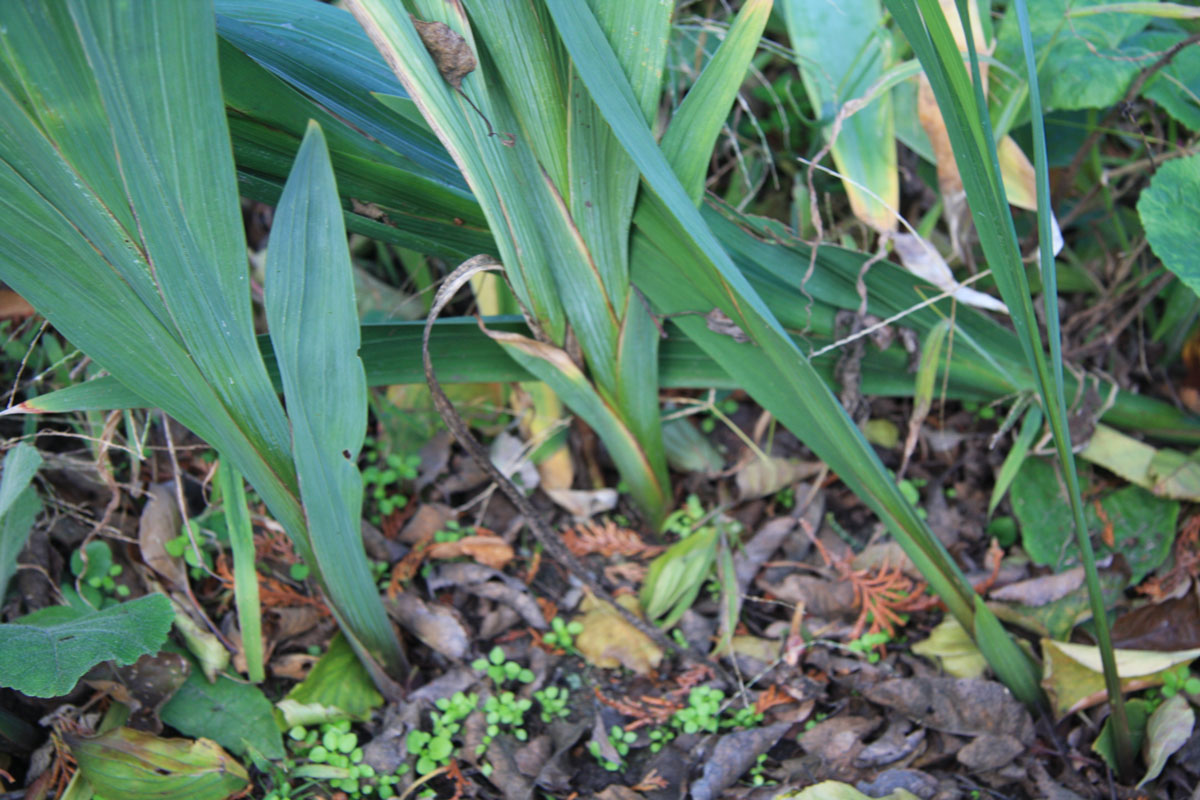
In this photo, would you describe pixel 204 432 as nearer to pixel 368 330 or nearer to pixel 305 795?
pixel 368 330

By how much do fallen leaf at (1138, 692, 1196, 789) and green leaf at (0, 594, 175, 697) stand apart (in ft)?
3.27

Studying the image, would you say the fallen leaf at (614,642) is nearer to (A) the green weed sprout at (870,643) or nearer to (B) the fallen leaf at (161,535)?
(A) the green weed sprout at (870,643)

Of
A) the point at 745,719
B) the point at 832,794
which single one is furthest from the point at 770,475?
the point at 832,794

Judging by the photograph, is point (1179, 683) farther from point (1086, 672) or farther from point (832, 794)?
point (832, 794)

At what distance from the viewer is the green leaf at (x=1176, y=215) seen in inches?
33.6

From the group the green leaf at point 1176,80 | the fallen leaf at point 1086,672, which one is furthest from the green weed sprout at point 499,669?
the green leaf at point 1176,80

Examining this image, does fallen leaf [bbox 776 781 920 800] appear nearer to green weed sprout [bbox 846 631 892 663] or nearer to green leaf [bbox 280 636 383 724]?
green weed sprout [bbox 846 631 892 663]

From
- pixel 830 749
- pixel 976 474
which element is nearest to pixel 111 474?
pixel 830 749

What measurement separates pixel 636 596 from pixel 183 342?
65 centimetres

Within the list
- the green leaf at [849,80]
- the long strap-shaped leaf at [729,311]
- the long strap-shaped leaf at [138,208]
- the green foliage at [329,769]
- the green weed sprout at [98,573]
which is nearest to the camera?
the long strap-shaped leaf at [138,208]

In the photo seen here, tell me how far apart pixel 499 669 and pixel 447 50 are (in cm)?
70

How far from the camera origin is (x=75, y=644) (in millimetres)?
683

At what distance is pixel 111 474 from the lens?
0.95m

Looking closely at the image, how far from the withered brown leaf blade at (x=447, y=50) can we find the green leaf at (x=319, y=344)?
0.11 meters
